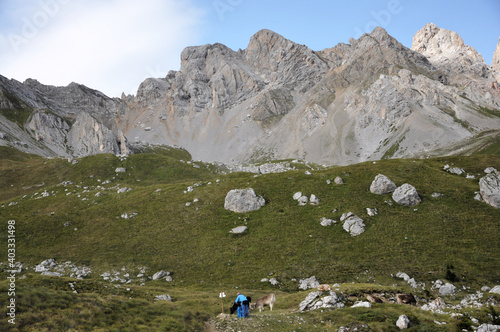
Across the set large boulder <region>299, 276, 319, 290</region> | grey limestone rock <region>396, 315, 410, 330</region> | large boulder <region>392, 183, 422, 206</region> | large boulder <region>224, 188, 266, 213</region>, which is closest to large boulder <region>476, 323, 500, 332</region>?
grey limestone rock <region>396, 315, 410, 330</region>

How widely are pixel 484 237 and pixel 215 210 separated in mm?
52163

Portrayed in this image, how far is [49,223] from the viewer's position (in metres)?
68.2

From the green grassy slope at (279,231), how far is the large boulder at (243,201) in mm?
1566

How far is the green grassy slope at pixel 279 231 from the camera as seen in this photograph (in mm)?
45438

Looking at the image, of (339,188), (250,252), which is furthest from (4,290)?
(339,188)

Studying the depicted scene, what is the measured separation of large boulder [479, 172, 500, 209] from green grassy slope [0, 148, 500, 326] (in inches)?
85.5

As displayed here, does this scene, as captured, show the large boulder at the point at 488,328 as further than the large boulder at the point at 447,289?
No

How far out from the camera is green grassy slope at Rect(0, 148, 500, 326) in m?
A: 45.4

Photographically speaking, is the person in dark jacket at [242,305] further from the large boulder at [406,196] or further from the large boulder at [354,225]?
the large boulder at [406,196]

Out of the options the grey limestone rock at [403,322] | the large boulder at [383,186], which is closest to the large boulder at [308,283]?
the grey limestone rock at [403,322]

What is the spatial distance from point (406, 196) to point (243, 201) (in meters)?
35.2

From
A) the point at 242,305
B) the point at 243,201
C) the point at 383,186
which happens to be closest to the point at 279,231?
the point at 243,201

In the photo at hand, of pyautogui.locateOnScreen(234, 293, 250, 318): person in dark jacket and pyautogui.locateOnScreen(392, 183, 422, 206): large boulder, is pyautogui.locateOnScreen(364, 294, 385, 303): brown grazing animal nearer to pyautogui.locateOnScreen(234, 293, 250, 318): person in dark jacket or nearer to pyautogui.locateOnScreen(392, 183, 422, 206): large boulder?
pyautogui.locateOnScreen(234, 293, 250, 318): person in dark jacket

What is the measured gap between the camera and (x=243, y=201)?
6769 cm
